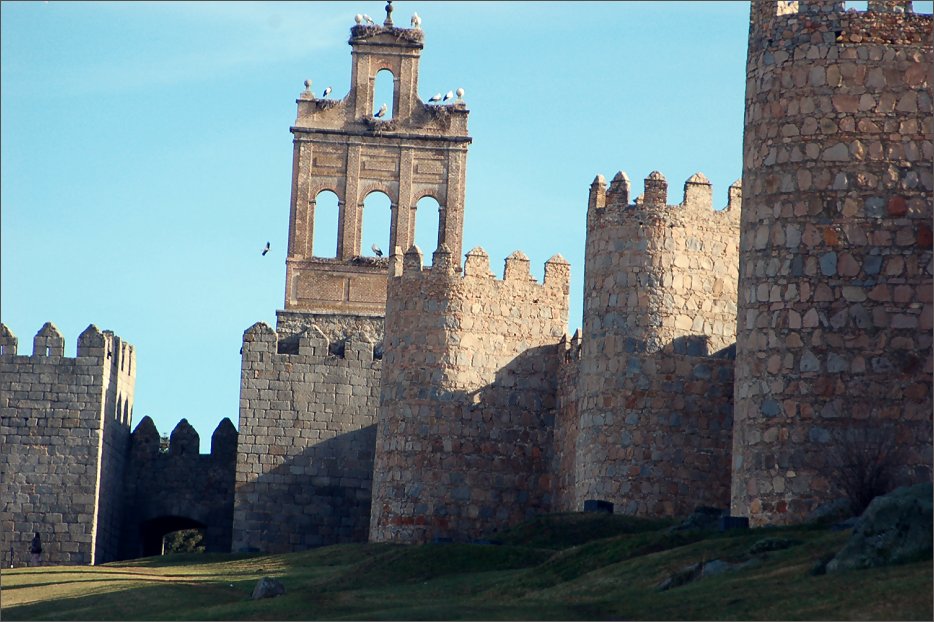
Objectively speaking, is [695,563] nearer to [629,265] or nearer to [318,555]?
[629,265]

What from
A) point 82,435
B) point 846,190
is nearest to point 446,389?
point 82,435

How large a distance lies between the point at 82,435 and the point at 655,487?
13.9 meters

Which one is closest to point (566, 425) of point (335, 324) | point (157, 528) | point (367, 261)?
point (157, 528)

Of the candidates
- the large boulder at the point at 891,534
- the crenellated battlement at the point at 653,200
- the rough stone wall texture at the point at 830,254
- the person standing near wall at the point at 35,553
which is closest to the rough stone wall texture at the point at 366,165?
the person standing near wall at the point at 35,553

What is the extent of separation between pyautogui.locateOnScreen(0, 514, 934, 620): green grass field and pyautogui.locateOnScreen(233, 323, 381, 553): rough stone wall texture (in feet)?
29.5

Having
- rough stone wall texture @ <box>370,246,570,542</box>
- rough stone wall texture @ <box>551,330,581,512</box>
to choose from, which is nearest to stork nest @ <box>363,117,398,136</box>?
rough stone wall texture @ <box>370,246,570,542</box>

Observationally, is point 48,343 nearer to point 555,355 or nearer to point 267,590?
point 555,355

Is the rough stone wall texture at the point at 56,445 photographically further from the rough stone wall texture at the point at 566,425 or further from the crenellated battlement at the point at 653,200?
the crenellated battlement at the point at 653,200

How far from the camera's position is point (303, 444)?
141 ft

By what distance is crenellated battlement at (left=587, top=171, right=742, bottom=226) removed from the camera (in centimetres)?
3331

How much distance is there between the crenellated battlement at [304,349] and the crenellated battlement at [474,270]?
5.17 metres

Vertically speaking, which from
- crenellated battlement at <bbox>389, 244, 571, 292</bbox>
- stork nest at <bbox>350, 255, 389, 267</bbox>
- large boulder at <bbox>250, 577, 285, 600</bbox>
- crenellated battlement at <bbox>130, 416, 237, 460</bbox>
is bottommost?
large boulder at <bbox>250, 577, 285, 600</bbox>

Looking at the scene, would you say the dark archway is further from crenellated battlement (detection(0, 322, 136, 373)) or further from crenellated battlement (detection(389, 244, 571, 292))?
Answer: crenellated battlement (detection(389, 244, 571, 292))

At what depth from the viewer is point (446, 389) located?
1453 inches
